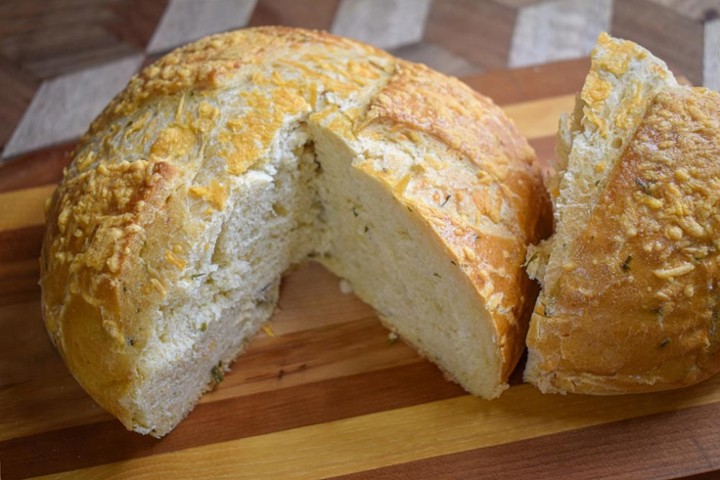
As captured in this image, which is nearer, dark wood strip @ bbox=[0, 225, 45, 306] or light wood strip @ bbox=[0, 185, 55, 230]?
dark wood strip @ bbox=[0, 225, 45, 306]

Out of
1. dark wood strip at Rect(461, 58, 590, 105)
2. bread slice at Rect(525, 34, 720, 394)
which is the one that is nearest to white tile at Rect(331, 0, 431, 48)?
dark wood strip at Rect(461, 58, 590, 105)

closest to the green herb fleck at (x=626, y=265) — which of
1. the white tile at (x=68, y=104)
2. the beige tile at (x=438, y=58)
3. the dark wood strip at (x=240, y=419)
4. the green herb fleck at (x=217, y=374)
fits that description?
the dark wood strip at (x=240, y=419)

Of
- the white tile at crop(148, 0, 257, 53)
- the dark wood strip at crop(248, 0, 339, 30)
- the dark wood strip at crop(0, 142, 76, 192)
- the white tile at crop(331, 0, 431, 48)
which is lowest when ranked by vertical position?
the dark wood strip at crop(0, 142, 76, 192)

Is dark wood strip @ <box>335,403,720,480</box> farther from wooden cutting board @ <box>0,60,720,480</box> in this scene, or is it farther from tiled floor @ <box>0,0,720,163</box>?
tiled floor @ <box>0,0,720,163</box>

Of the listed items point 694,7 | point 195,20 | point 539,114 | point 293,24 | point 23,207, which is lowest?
point 23,207

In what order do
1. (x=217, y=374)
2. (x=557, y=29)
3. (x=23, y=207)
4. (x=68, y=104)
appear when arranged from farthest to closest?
(x=557, y=29) → (x=68, y=104) → (x=23, y=207) → (x=217, y=374)

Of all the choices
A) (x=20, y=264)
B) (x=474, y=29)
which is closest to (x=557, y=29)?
(x=474, y=29)

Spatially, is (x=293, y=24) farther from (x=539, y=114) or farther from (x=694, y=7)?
(x=694, y=7)

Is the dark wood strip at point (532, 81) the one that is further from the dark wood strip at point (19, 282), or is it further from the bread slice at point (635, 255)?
the dark wood strip at point (19, 282)
